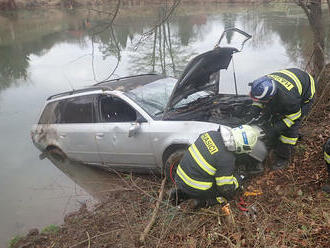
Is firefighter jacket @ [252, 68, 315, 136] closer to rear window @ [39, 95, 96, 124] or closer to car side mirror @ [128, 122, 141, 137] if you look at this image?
car side mirror @ [128, 122, 141, 137]

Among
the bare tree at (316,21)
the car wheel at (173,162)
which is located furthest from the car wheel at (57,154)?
the bare tree at (316,21)

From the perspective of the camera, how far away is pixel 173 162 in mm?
4641

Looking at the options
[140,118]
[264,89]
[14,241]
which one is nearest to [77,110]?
[140,118]

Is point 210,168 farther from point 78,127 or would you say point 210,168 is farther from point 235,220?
point 78,127

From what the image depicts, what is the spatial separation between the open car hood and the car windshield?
0.24 meters

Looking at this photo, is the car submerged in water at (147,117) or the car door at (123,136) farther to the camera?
the car door at (123,136)

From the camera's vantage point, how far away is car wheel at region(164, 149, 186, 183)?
4.62 m

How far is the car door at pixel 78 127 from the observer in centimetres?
566

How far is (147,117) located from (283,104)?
2.06 meters

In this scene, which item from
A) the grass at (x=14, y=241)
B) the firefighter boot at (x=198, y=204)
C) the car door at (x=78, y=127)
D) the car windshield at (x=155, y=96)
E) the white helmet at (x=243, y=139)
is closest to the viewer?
the white helmet at (x=243, y=139)

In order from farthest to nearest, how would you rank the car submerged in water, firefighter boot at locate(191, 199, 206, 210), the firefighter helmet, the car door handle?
the car door handle
the car submerged in water
the firefighter helmet
firefighter boot at locate(191, 199, 206, 210)

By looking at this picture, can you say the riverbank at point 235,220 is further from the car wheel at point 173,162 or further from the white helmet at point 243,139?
the white helmet at point 243,139

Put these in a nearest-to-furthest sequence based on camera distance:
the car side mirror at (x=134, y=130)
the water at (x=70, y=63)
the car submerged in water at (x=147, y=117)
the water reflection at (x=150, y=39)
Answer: the car submerged in water at (x=147, y=117)
the car side mirror at (x=134, y=130)
the water at (x=70, y=63)
the water reflection at (x=150, y=39)

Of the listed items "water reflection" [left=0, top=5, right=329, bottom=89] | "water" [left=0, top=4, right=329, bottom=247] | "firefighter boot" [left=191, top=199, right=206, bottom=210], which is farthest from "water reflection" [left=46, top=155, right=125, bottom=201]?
"water reflection" [left=0, top=5, right=329, bottom=89]
